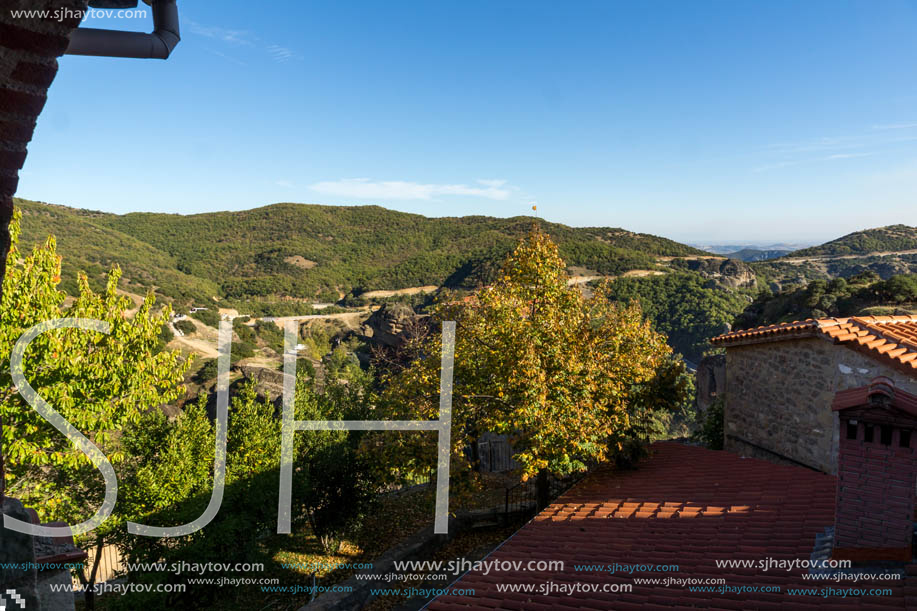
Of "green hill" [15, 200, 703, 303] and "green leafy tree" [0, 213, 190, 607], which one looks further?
"green hill" [15, 200, 703, 303]

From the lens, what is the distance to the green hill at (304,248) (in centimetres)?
6338

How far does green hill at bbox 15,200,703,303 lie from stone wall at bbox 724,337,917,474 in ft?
159

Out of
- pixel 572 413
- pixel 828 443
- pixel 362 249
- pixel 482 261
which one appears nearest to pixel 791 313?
pixel 828 443

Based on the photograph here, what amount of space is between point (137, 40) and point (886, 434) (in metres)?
6.00

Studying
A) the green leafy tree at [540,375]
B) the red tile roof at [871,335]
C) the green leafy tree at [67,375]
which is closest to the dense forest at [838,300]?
the red tile roof at [871,335]

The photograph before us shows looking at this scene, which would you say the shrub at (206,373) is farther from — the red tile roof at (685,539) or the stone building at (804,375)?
the stone building at (804,375)

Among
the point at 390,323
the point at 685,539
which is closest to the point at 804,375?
the point at 685,539

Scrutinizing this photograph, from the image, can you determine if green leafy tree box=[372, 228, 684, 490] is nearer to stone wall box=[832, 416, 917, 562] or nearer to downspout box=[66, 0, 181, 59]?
stone wall box=[832, 416, 917, 562]

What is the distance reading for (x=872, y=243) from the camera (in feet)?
261

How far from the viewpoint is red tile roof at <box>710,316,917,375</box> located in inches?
295

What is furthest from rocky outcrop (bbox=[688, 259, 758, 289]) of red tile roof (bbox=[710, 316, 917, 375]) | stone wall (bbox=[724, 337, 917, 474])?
red tile roof (bbox=[710, 316, 917, 375])

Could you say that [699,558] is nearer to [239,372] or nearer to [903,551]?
[903,551]

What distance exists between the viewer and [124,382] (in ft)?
30.5

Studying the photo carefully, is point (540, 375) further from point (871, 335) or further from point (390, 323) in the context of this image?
point (390, 323)
